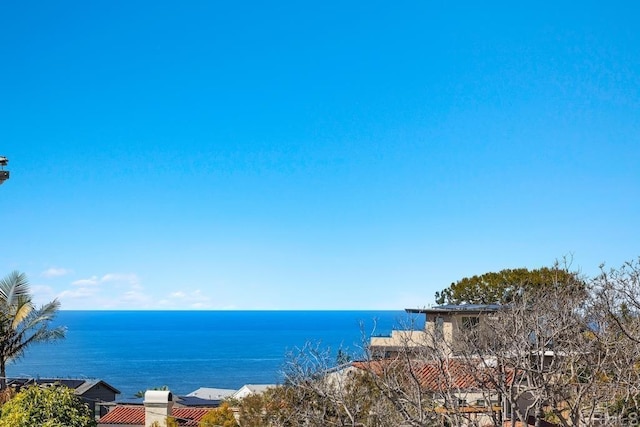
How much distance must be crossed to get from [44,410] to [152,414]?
5244 millimetres

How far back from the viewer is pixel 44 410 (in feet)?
52.8

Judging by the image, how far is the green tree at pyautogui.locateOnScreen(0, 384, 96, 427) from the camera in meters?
16.0

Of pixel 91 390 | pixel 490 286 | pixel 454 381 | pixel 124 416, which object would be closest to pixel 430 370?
pixel 454 381

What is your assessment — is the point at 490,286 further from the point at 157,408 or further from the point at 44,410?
the point at 44,410

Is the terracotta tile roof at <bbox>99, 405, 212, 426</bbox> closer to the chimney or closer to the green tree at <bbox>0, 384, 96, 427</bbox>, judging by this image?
the chimney

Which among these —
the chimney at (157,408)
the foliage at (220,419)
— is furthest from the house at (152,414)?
the foliage at (220,419)

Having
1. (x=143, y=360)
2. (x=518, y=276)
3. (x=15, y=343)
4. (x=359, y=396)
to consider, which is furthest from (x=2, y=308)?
(x=143, y=360)

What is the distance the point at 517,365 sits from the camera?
1330 centimetres

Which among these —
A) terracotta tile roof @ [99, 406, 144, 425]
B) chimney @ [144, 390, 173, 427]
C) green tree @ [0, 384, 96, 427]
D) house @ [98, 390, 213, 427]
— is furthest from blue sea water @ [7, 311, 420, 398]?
green tree @ [0, 384, 96, 427]

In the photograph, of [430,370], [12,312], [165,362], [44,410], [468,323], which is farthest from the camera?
[165,362]

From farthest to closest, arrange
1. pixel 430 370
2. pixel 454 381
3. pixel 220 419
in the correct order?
pixel 430 370, pixel 220 419, pixel 454 381

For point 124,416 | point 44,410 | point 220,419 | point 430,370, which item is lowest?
point 124,416

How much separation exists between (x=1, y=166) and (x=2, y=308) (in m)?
9.72

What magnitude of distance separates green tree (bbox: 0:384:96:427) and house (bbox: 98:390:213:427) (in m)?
4.54
